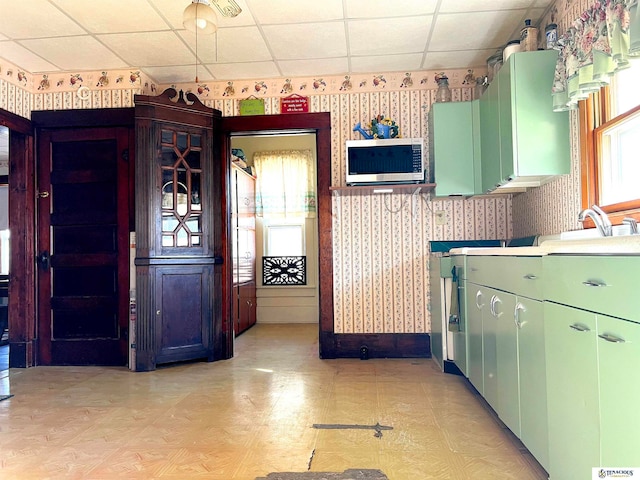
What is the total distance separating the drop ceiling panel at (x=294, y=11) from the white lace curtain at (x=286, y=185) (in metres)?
3.25

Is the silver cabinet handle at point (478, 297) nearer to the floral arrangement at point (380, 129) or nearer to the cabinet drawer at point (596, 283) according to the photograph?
the cabinet drawer at point (596, 283)

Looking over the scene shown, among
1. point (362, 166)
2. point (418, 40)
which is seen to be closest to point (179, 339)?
point (362, 166)

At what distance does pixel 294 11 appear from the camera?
309cm

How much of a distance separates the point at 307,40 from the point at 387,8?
71 centimetres

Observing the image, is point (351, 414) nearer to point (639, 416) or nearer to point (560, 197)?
point (639, 416)

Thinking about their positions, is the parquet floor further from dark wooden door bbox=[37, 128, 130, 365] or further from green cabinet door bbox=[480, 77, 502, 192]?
green cabinet door bbox=[480, 77, 502, 192]

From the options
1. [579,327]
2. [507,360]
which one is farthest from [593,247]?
[507,360]

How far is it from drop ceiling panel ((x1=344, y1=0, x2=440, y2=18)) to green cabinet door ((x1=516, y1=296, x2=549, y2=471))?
2126 mm

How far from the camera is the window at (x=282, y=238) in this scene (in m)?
6.57

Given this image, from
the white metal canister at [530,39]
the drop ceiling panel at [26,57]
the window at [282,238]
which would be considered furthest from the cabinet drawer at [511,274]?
the window at [282,238]

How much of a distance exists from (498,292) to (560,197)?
110cm

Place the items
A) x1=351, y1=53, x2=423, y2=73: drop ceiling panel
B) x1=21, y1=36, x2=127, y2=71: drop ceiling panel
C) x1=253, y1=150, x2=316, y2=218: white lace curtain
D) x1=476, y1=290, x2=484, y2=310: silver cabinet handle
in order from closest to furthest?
x1=476, y1=290, x2=484, y2=310: silver cabinet handle < x1=21, y1=36, x2=127, y2=71: drop ceiling panel < x1=351, y1=53, x2=423, y2=73: drop ceiling panel < x1=253, y1=150, x2=316, y2=218: white lace curtain

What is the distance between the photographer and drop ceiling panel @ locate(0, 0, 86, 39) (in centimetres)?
299

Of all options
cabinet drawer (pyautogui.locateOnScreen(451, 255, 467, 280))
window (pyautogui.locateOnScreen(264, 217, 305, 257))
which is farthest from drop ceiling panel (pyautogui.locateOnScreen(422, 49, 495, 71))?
window (pyautogui.locateOnScreen(264, 217, 305, 257))
